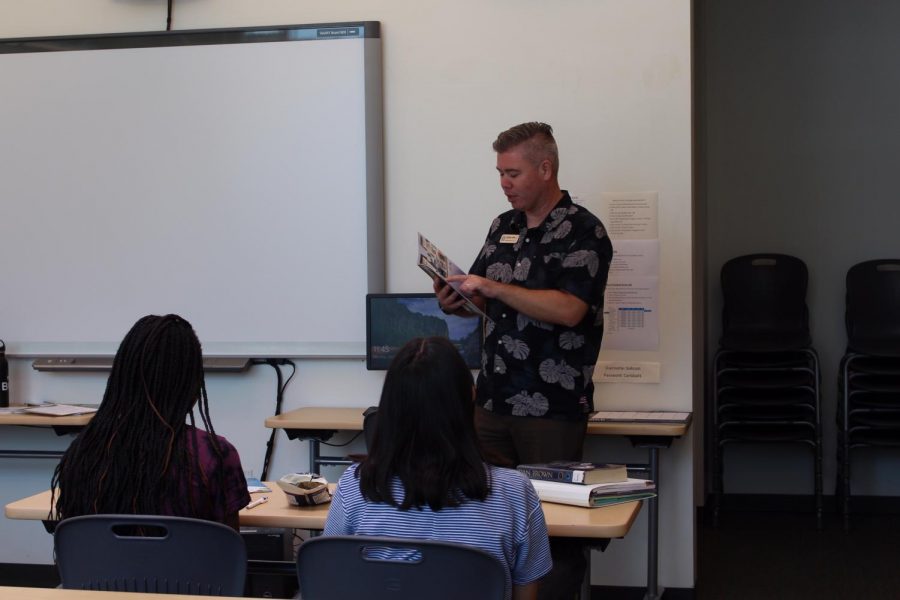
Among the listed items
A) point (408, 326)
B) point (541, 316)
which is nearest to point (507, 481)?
point (541, 316)

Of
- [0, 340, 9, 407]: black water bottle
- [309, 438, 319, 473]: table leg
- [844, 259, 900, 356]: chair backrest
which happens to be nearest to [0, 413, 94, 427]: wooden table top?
[0, 340, 9, 407]: black water bottle

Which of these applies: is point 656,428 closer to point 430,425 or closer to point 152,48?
point 430,425

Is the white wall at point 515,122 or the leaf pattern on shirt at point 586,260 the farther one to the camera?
the white wall at point 515,122

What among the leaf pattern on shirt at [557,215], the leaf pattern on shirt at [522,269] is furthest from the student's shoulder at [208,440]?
the leaf pattern on shirt at [557,215]

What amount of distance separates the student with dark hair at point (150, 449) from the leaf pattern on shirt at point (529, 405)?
49.2 inches

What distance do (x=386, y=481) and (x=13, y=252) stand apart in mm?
3268

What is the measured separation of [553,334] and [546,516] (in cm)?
94

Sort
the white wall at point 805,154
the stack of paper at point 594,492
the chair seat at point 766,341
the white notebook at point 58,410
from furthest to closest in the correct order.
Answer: the white wall at point 805,154
the chair seat at point 766,341
the white notebook at point 58,410
the stack of paper at point 594,492

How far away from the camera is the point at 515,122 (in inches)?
162

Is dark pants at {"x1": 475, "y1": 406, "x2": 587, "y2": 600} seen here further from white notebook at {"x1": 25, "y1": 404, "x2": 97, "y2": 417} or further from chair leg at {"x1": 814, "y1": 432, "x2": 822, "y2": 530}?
chair leg at {"x1": 814, "y1": 432, "x2": 822, "y2": 530}

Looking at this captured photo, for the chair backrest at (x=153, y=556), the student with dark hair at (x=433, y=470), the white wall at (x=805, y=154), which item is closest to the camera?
the student with dark hair at (x=433, y=470)

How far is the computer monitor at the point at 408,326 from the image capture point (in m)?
4.05

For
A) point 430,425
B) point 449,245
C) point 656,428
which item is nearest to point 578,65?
point 449,245

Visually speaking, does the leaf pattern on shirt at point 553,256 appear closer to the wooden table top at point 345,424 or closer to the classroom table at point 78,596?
the wooden table top at point 345,424
